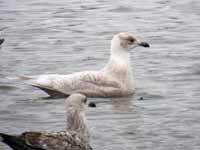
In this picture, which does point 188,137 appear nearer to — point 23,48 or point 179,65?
point 179,65

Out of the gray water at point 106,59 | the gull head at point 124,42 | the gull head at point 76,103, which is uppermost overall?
the gull head at point 76,103

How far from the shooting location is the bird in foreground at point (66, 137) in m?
11.2

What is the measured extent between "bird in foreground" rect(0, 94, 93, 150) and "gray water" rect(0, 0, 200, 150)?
22.6 inches

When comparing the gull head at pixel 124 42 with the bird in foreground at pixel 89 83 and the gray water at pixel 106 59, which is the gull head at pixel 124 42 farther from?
the gray water at pixel 106 59

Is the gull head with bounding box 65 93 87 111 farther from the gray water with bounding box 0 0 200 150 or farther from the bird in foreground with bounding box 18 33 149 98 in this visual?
the bird in foreground with bounding box 18 33 149 98

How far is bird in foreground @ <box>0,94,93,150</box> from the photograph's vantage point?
11.2 m

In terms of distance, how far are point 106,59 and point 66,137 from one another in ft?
22.3

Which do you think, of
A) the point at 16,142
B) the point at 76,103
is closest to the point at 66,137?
the point at 16,142

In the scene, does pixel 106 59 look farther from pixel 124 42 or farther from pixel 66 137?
pixel 66 137

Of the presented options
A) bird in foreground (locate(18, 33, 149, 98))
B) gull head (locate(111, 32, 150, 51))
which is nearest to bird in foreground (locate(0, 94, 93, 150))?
bird in foreground (locate(18, 33, 149, 98))

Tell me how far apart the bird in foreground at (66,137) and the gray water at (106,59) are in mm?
573

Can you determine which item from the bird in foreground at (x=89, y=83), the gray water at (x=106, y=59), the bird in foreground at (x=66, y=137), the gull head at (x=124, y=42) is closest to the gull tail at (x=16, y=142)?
the bird in foreground at (x=66, y=137)

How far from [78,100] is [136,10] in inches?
419

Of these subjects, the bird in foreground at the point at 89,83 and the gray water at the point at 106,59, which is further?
the bird in foreground at the point at 89,83
